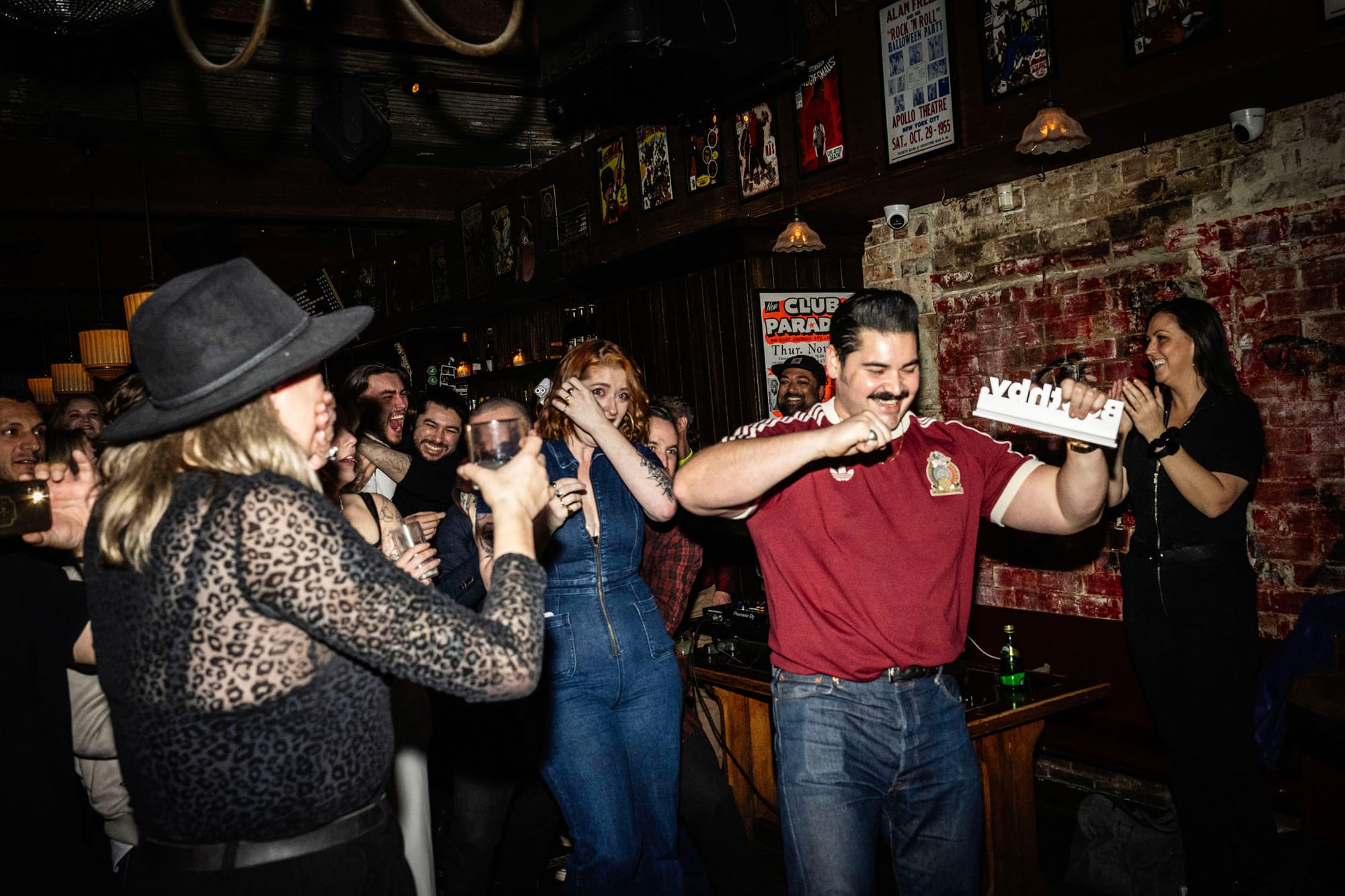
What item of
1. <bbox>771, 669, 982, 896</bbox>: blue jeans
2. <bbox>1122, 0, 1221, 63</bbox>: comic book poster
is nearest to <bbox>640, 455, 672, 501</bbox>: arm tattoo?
<bbox>771, 669, 982, 896</bbox>: blue jeans

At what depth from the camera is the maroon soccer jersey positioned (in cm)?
212

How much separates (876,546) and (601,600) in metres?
0.83

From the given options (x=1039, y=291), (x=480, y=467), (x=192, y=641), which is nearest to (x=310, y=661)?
(x=192, y=641)

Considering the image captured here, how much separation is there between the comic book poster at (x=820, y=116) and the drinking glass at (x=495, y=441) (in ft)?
11.5

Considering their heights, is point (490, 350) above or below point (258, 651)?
above

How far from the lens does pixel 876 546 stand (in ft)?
7.09

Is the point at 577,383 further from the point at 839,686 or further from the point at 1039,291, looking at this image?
the point at 1039,291

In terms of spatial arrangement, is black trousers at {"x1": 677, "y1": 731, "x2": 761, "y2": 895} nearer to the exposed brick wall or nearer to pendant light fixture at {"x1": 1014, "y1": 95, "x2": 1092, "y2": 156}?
the exposed brick wall

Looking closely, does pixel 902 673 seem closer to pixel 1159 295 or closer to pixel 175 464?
pixel 175 464

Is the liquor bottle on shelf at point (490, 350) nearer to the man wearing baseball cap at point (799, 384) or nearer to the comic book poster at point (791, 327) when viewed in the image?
the comic book poster at point (791, 327)

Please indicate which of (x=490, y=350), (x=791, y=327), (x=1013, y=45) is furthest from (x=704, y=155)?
(x=490, y=350)

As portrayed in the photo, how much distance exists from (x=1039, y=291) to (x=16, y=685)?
166 inches

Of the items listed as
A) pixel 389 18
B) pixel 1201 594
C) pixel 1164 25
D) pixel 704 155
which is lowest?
pixel 1201 594

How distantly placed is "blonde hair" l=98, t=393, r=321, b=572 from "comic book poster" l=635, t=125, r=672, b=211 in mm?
4824
